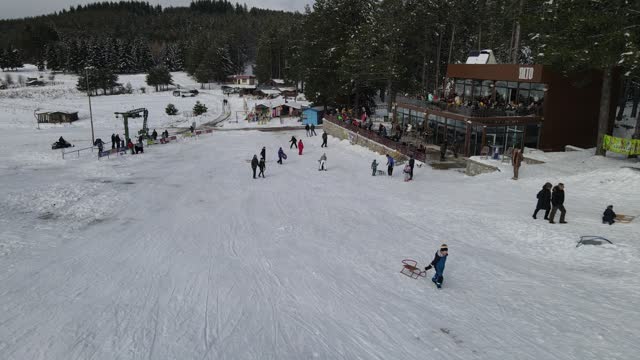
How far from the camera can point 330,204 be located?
1788cm

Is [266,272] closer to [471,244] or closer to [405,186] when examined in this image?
[471,244]

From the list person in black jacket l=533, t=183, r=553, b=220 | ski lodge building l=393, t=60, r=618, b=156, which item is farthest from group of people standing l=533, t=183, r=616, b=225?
ski lodge building l=393, t=60, r=618, b=156

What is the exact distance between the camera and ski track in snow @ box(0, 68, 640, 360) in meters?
8.28

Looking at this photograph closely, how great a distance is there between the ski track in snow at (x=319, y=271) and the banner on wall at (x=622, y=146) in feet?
2.63

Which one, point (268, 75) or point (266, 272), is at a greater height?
point (268, 75)

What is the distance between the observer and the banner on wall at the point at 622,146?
18.9m

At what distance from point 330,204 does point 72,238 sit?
9344 mm

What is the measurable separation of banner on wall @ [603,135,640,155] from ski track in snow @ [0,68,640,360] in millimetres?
803

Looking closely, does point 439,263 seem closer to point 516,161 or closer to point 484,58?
point 516,161

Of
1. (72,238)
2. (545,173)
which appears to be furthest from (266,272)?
(545,173)

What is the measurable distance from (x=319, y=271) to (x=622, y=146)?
1601 cm

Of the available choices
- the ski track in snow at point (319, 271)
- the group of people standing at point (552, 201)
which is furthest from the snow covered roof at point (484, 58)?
the group of people standing at point (552, 201)

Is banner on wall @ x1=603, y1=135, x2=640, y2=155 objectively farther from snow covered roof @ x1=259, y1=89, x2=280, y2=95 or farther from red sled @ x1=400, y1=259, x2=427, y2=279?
snow covered roof @ x1=259, y1=89, x2=280, y2=95

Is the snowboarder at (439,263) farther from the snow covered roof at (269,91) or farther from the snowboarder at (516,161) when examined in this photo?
the snow covered roof at (269,91)
